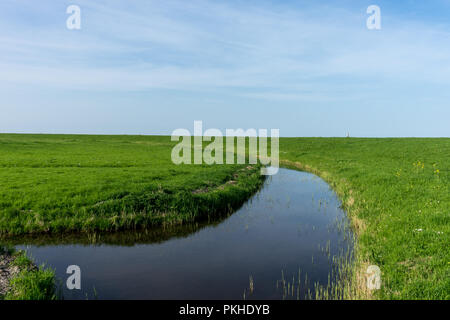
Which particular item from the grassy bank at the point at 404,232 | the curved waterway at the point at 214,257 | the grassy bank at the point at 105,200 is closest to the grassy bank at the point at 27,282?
the curved waterway at the point at 214,257

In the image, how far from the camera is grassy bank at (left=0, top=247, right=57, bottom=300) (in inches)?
308

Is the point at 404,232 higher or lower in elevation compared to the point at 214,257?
higher

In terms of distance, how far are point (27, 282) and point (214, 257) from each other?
6004 mm

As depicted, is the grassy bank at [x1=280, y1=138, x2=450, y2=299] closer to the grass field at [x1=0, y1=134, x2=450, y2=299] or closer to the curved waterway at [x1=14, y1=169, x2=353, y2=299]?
the grass field at [x1=0, y1=134, x2=450, y2=299]

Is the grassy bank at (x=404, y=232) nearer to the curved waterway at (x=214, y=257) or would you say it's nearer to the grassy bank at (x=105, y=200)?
the curved waterway at (x=214, y=257)

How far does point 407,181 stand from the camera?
767 inches

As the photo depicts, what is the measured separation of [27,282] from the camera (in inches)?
332

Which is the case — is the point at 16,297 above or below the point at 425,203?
below

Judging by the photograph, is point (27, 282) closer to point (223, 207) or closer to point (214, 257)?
point (214, 257)

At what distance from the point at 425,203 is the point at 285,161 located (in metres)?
35.3

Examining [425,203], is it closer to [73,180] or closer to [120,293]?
[120,293]

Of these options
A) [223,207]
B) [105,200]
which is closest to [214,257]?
[223,207]

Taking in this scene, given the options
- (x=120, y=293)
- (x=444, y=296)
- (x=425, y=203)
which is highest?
(x=425, y=203)
